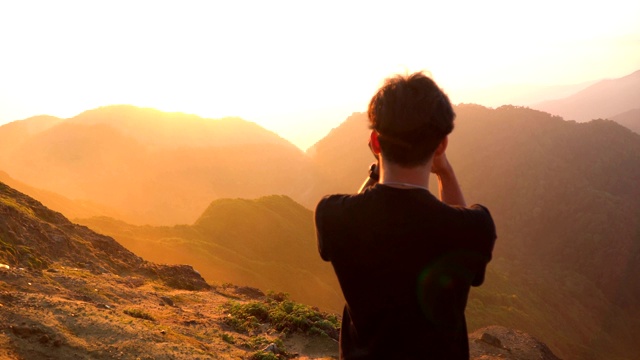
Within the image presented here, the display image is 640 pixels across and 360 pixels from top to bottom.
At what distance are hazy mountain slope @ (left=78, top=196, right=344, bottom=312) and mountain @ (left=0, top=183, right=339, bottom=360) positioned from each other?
368 inches

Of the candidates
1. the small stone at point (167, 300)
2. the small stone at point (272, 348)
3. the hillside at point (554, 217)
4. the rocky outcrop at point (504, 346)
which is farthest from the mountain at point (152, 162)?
Result: the small stone at point (272, 348)

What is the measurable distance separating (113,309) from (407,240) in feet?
27.3

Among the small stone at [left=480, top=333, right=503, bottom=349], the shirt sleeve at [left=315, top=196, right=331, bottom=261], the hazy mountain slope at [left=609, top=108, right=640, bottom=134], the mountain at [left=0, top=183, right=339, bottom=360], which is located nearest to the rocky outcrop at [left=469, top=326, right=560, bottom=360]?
the small stone at [left=480, top=333, right=503, bottom=349]

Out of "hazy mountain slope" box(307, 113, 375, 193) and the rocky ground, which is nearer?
the rocky ground

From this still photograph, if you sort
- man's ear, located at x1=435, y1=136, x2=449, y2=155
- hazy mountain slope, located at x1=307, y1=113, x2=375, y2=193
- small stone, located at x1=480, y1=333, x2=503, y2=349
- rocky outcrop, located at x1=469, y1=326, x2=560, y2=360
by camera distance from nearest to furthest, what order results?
man's ear, located at x1=435, y1=136, x2=449, y2=155 → rocky outcrop, located at x1=469, y1=326, x2=560, y2=360 → small stone, located at x1=480, y1=333, x2=503, y2=349 → hazy mountain slope, located at x1=307, y1=113, x2=375, y2=193

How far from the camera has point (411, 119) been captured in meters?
1.80

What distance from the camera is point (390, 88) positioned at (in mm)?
1862

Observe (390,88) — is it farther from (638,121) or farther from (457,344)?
(638,121)

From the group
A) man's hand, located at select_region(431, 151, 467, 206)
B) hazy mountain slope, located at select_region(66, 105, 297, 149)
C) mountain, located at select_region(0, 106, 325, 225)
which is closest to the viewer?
man's hand, located at select_region(431, 151, 467, 206)

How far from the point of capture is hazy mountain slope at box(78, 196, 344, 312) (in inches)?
990

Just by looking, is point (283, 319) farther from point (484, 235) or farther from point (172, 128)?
point (172, 128)

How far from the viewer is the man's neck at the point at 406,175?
1848 mm

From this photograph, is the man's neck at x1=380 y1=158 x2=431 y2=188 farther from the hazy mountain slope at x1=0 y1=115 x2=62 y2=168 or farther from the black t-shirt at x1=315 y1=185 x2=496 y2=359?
the hazy mountain slope at x1=0 y1=115 x2=62 y2=168

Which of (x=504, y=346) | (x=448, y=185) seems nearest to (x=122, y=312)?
(x=448, y=185)
